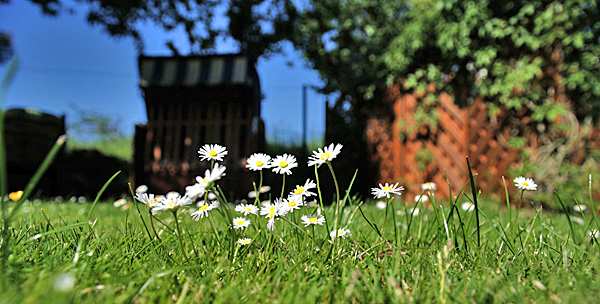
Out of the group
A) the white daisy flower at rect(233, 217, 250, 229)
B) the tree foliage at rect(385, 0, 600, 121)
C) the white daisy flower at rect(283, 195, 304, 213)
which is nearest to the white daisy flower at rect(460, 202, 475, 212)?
the white daisy flower at rect(283, 195, 304, 213)

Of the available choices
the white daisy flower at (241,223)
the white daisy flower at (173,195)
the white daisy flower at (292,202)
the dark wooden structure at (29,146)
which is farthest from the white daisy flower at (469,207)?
the dark wooden structure at (29,146)

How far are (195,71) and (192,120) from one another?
924mm

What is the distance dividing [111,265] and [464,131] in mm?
3209

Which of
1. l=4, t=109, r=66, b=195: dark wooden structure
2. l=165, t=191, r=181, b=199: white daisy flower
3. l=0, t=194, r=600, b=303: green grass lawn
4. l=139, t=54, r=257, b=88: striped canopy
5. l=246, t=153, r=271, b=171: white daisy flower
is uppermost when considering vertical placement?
l=139, t=54, r=257, b=88: striped canopy

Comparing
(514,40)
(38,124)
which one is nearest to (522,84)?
(514,40)

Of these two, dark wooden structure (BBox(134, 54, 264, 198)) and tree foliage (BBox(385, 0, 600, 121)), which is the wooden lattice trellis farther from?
dark wooden structure (BBox(134, 54, 264, 198))

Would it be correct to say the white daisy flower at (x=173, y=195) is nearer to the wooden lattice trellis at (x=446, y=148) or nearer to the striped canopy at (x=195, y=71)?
the wooden lattice trellis at (x=446, y=148)

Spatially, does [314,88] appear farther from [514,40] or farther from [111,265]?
[111,265]

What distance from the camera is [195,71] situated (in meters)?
5.23

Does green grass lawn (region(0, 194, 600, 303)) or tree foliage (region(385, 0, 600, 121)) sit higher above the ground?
tree foliage (region(385, 0, 600, 121))

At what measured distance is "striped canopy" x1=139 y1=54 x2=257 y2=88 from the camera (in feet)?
16.8

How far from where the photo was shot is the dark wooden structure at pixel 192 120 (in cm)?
445

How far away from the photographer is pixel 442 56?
354cm

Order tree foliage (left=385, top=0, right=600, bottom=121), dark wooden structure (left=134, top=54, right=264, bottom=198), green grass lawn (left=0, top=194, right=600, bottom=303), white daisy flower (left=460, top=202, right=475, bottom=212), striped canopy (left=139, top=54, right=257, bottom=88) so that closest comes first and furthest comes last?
green grass lawn (left=0, top=194, right=600, bottom=303)
white daisy flower (left=460, top=202, right=475, bottom=212)
tree foliage (left=385, top=0, right=600, bottom=121)
dark wooden structure (left=134, top=54, right=264, bottom=198)
striped canopy (left=139, top=54, right=257, bottom=88)
